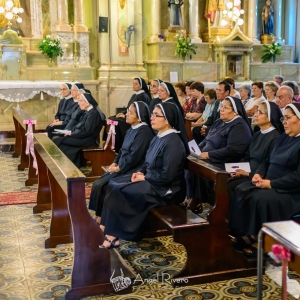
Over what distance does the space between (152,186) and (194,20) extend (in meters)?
10.1

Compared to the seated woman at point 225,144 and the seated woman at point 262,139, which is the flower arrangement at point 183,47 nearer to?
the seated woman at point 225,144

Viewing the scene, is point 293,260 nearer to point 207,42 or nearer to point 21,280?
point 21,280

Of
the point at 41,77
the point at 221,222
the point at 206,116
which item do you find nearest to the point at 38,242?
the point at 221,222

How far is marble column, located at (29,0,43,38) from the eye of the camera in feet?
42.1

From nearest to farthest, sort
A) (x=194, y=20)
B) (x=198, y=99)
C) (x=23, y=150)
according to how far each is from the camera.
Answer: (x=23, y=150)
(x=198, y=99)
(x=194, y=20)

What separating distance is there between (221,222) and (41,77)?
9.10 metres

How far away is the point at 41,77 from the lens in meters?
12.3

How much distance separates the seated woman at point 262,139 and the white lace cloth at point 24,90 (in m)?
6.74

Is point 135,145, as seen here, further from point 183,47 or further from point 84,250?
point 183,47

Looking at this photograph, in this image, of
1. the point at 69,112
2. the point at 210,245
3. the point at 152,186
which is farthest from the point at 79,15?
the point at 210,245

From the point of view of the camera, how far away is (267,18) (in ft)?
48.6

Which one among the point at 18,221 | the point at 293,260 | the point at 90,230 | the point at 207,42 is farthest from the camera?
the point at 207,42

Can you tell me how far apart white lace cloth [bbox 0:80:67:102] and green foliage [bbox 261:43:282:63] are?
640 centimetres

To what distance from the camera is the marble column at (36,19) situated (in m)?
12.8
